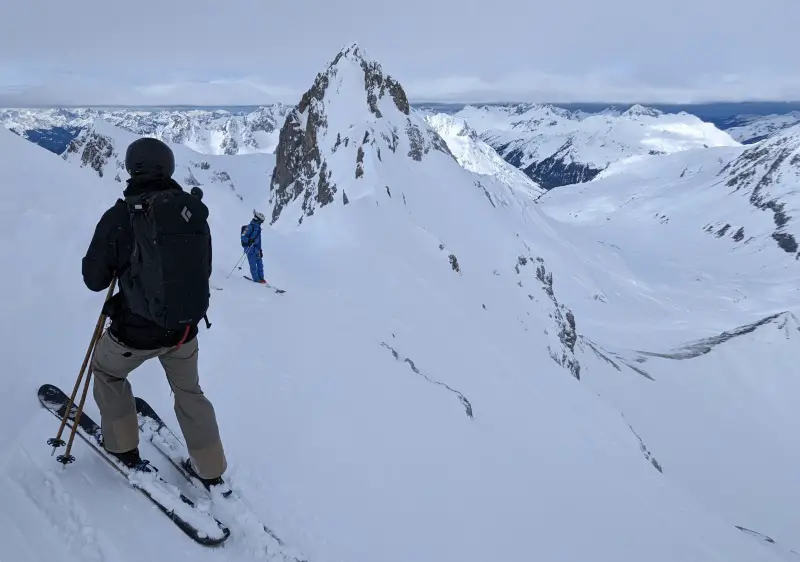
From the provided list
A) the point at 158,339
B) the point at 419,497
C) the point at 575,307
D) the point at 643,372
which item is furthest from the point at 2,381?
the point at 575,307

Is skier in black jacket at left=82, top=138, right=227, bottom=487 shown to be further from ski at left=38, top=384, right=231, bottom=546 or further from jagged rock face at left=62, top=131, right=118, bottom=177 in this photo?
jagged rock face at left=62, top=131, right=118, bottom=177

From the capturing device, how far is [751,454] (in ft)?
229

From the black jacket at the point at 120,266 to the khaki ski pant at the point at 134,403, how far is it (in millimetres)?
143

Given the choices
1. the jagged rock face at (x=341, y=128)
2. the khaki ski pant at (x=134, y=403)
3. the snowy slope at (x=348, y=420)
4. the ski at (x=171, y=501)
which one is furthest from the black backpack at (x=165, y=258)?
the jagged rock face at (x=341, y=128)

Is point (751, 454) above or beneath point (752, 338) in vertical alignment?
beneath

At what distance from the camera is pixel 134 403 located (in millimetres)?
4695

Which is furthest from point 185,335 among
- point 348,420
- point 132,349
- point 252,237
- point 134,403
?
point 252,237

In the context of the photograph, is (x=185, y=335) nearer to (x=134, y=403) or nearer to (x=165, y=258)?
(x=165, y=258)

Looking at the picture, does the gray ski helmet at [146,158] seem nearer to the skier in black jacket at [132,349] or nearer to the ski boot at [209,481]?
the skier in black jacket at [132,349]

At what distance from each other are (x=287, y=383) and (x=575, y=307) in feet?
414

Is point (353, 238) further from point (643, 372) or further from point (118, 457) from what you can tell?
point (643, 372)

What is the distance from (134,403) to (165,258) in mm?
1646

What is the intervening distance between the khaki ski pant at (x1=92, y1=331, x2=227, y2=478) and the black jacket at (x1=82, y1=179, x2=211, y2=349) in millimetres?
143

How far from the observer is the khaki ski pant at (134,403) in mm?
4395
